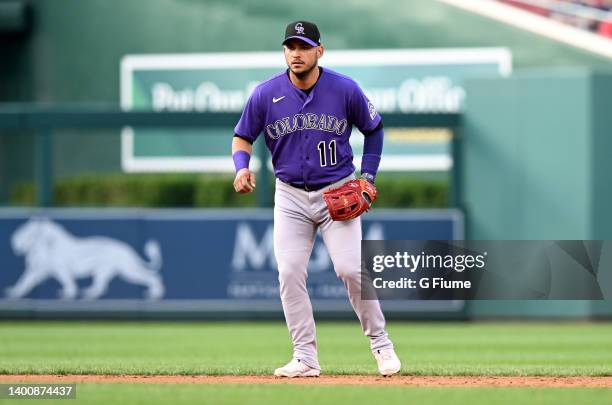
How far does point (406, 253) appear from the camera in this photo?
7934mm

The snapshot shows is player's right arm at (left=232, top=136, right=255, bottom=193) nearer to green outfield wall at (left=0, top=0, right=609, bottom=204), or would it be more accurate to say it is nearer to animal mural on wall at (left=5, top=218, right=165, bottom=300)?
animal mural on wall at (left=5, top=218, right=165, bottom=300)

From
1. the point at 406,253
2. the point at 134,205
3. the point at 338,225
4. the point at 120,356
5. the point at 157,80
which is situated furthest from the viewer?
the point at 157,80

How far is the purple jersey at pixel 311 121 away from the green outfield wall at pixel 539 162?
24.2 feet

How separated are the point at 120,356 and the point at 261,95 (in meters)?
3.21

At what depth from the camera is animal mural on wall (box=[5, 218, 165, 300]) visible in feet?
45.0

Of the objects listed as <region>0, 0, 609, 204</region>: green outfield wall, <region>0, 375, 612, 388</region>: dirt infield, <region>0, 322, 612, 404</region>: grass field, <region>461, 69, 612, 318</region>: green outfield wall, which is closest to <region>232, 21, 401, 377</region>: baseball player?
<region>0, 375, 612, 388</region>: dirt infield

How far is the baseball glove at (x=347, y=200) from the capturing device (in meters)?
6.63

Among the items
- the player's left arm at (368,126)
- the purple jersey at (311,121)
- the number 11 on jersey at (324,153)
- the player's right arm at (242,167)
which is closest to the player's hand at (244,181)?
the player's right arm at (242,167)

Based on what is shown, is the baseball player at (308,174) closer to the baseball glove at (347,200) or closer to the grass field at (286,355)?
the baseball glove at (347,200)

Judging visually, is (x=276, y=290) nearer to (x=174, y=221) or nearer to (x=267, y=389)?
A: (x=174, y=221)

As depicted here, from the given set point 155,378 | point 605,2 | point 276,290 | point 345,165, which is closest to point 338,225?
point 345,165

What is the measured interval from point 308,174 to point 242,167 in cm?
36

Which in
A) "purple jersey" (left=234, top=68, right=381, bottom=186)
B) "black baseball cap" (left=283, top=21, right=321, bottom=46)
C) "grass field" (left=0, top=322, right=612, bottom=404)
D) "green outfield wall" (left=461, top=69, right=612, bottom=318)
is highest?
"black baseball cap" (left=283, top=21, right=321, bottom=46)

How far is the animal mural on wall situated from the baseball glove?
23.7 feet
